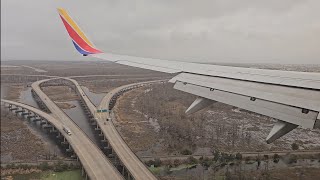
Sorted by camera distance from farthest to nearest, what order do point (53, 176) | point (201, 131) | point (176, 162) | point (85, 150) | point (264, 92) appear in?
point (201, 131), point (85, 150), point (176, 162), point (53, 176), point (264, 92)

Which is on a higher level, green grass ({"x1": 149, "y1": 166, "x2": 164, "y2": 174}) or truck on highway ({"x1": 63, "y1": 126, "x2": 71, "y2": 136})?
truck on highway ({"x1": 63, "y1": 126, "x2": 71, "y2": 136})

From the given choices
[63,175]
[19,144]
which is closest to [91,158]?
[63,175]

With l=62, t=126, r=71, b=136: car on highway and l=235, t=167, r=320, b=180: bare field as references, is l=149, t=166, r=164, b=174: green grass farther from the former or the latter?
l=62, t=126, r=71, b=136: car on highway

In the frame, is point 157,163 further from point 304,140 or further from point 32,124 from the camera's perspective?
point 32,124

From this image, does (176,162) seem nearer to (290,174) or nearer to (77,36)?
(290,174)

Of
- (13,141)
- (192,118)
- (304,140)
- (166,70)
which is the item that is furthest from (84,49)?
(192,118)

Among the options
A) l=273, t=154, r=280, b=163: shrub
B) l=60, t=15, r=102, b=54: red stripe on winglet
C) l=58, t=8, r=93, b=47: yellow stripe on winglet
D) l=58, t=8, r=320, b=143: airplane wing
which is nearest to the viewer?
l=58, t=8, r=320, b=143: airplane wing

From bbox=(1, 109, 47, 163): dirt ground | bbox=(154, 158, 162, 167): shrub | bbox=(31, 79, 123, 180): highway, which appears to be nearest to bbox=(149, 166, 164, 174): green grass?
bbox=(154, 158, 162, 167): shrub
